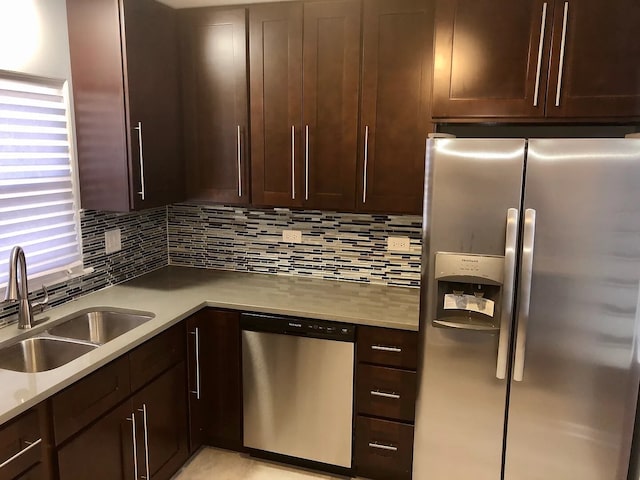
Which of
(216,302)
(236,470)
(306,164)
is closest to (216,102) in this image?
(306,164)

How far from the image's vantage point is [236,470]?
8.46ft

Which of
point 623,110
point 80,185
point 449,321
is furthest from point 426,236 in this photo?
point 80,185

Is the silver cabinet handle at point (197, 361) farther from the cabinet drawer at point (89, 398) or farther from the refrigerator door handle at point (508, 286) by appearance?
the refrigerator door handle at point (508, 286)

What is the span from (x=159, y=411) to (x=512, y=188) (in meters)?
1.83

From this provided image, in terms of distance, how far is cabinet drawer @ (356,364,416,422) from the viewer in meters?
2.31

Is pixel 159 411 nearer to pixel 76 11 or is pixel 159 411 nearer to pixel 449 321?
pixel 449 321

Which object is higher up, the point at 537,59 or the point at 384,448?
the point at 537,59

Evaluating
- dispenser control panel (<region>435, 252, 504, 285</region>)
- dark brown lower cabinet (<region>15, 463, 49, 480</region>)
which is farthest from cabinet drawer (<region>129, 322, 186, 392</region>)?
dispenser control panel (<region>435, 252, 504, 285</region>)

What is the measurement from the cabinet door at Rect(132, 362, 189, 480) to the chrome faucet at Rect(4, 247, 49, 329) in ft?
1.87

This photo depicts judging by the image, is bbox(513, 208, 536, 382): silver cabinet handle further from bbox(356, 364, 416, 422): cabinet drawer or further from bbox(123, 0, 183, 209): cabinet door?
bbox(123, 0, 183, 209): cabinet door

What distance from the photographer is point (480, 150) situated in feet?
6.26

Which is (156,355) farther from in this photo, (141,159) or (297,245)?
(297,245)

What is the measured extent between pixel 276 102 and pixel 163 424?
1.68 metres

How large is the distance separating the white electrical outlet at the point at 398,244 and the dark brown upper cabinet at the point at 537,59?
2.67 feet
